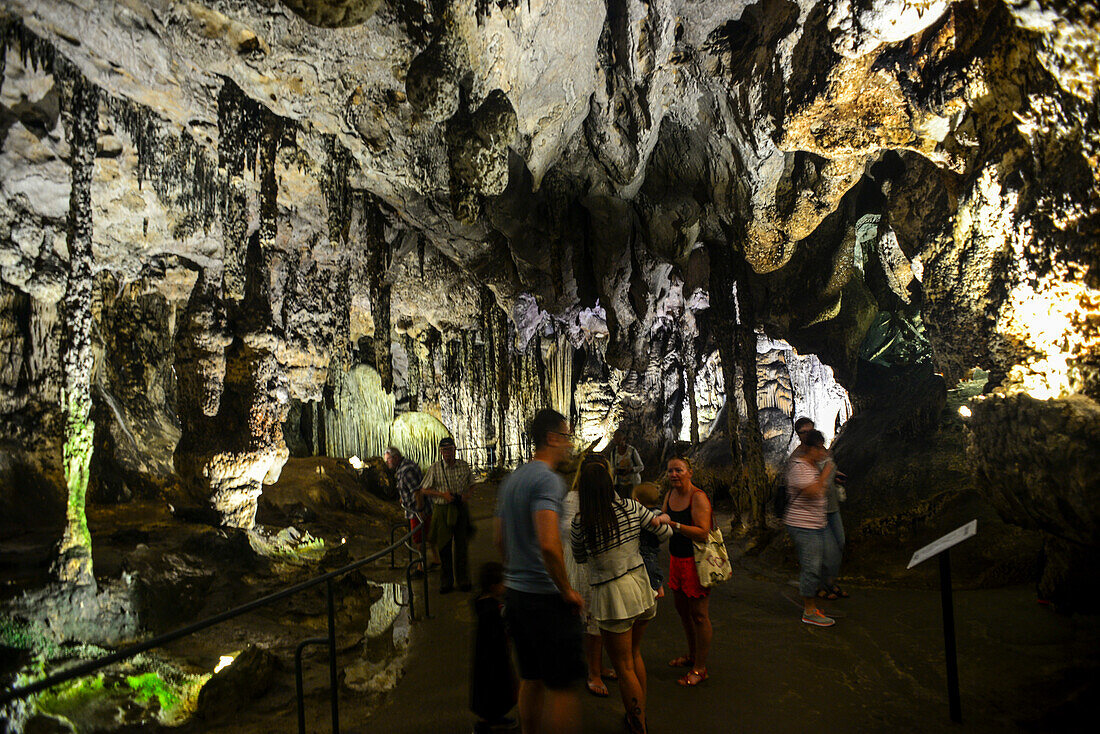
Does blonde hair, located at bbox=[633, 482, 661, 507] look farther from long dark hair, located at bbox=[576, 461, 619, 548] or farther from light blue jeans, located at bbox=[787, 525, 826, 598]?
light blue jeans, located at bbox=[787, 525, 826, 598]

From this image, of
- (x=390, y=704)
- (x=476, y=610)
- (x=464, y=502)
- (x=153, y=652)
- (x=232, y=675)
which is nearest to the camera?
(x=476, y=610)

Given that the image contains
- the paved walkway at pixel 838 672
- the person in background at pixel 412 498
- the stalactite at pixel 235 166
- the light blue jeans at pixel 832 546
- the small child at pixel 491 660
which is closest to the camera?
the small child at pixel 491 660

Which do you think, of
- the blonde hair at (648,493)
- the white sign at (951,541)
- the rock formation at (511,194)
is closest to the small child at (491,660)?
the blonde hair at (648,493)

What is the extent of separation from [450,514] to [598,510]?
290 centimetres

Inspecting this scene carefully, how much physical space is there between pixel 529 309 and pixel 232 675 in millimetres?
11547

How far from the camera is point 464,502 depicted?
5457 millimetres

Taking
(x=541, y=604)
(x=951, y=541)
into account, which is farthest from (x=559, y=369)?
(x=541, y=604)

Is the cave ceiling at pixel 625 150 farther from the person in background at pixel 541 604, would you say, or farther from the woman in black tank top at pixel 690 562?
the person in background at pixel 541 604

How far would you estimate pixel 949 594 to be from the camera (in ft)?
9.05

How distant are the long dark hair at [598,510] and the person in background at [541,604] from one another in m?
0.36

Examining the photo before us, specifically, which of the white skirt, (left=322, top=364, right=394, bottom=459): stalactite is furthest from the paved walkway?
(left=322, top=364, right=394, bottom=459): stalactite

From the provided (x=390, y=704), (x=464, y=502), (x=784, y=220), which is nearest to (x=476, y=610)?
(x=390, y=704)

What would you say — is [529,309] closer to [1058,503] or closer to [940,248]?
[940,248]

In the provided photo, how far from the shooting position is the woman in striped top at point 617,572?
8.83 feet
